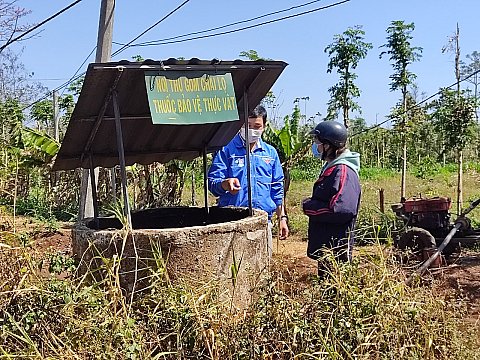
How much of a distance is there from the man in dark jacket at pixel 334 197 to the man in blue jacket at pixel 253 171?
2.65ft

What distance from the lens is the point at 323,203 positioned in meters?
4.68

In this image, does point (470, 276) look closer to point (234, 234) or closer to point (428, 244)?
point (428, 244)

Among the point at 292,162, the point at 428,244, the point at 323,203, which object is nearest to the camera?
the point at 323,203

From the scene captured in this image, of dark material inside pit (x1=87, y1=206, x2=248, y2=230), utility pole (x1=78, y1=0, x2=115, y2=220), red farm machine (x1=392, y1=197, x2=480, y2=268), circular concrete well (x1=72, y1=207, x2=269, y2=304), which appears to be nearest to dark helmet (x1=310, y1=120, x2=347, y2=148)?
circular concrete well (x1=72, y1=207, x2=269, y2=304)

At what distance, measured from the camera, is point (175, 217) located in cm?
619

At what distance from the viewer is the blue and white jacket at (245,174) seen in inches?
219

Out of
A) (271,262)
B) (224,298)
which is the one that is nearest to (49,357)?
(224,298)

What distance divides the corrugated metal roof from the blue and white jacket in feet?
0.80

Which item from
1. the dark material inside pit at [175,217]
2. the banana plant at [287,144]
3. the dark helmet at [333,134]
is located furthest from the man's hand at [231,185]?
the banana plant at [287,144]

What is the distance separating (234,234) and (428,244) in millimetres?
4481

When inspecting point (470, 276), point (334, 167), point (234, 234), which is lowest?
point (470, 276)

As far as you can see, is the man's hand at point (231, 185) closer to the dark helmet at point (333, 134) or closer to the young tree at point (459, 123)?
the dark helmet at point (333, 134)

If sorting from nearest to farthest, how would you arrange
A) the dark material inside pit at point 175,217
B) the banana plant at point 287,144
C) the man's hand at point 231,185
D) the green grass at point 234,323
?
the green grass at point 234,323
the man's hand at point 231,185
the dark material inside pit at point 175,217
the banana plant at point 287,144

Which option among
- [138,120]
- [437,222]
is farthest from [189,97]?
[437,222]
